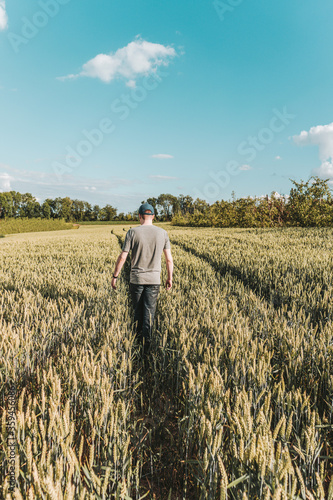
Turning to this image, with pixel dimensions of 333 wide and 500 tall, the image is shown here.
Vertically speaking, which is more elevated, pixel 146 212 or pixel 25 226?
pixel 25 226

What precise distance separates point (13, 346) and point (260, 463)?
2128mm

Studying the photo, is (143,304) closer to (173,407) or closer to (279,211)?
(173,407)

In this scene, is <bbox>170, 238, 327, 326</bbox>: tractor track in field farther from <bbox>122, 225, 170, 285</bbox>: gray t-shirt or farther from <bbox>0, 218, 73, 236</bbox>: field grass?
<bbox>0, 218, 73, 236</bbox>: field grass

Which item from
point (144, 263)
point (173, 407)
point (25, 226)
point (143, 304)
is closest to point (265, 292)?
point (143, 304)

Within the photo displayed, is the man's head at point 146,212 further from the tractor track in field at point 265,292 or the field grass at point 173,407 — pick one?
the tractor track in field at point 265,292

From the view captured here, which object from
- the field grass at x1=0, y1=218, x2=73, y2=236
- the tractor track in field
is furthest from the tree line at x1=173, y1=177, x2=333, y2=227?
the field grass at x1=0, y1=218, x2=73, y2=236

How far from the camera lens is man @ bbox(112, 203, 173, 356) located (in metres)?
3.66

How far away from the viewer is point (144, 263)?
3.71 meters

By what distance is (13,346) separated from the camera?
2.38 metres

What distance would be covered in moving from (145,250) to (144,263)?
0.58 ft

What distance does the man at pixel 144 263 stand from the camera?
3.66 m

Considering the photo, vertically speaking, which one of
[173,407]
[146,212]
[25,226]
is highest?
[25,226]

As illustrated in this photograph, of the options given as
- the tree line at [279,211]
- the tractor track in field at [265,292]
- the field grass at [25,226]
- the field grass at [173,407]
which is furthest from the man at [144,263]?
the field grass at [25,226]

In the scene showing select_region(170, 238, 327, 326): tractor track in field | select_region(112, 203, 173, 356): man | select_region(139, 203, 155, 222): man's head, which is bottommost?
select_region(170, 238, 327, 326): tractor track in field
